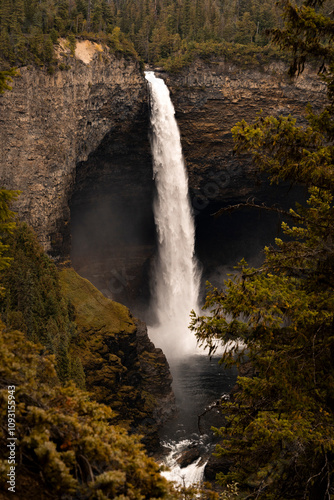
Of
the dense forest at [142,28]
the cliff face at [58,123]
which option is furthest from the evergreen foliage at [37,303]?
the dense forest at [142,28]

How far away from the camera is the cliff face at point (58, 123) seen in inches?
1470

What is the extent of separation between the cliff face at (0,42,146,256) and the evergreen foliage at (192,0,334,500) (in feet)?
98.1

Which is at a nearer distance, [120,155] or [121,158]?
[120,155]

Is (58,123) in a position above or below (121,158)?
below

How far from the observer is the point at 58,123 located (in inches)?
1571

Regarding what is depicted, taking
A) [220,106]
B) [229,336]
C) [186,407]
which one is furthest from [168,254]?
[229,336]

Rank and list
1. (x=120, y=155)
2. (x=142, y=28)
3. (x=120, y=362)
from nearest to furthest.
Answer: (x=120, y=362), (x=120, y=155), (x=142, y=28)

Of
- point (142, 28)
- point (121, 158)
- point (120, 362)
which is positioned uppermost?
point (142, 28)

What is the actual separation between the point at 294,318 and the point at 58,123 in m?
35.4

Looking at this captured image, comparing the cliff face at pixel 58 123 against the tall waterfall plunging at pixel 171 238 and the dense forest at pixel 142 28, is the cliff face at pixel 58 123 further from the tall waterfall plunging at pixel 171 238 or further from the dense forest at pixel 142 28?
the tall waterfall plunging at pixel 171 238

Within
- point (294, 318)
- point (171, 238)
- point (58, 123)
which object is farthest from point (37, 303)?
point (294, 318)

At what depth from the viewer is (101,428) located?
5.91 m

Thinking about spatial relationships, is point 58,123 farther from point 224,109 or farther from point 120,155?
point 224,109

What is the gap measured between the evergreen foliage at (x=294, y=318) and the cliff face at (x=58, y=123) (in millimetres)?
29910
